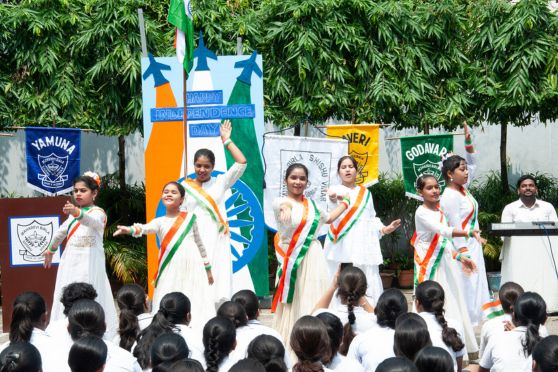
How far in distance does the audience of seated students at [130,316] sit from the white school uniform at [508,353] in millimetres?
2015

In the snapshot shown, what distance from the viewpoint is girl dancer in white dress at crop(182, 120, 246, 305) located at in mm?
8352

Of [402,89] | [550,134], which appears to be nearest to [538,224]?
[402,89]

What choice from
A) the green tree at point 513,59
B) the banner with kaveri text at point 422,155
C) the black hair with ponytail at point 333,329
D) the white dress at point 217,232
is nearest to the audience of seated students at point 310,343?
the black hair with ponytail at point 333,329

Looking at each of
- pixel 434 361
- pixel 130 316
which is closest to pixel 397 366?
pixel 434 361

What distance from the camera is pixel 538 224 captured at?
314 inches

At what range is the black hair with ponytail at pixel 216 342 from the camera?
191 inches

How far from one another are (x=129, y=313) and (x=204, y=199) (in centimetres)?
253

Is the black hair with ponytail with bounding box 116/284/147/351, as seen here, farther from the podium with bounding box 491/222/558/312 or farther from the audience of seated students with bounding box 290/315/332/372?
the podium with bounding box 491/222/558/312

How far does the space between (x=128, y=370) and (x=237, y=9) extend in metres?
7.88

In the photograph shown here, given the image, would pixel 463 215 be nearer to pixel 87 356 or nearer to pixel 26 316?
pixel 26 316

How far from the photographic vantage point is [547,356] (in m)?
4.13

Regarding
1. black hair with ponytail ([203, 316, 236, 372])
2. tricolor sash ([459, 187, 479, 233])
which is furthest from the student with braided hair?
tricolor sash ([459, 187, 479, 233])

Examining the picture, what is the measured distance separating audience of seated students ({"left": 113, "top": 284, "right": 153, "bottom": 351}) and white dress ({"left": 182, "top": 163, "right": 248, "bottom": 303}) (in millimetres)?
2148

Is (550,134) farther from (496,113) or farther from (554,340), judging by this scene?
(554,340)
